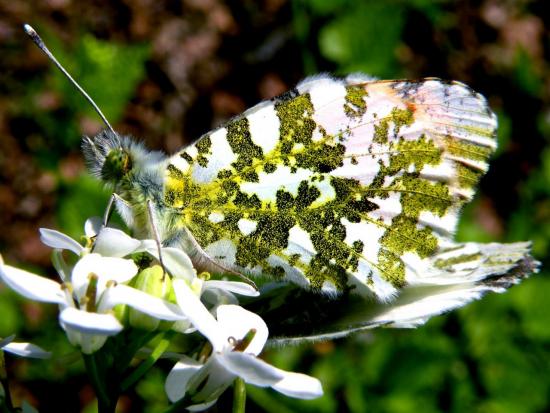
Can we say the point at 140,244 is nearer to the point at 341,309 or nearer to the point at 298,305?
the point at 298,305

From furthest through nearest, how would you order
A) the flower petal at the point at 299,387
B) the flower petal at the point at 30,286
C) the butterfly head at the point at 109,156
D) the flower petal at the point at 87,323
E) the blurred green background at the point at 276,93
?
the blurred green background at the point at 276,93 → the butterfly head at the point at 109,156 → the flower petal at the point at 299,387 → the flower petal at the point at 30,286 → the flower petal at the point at 87,323

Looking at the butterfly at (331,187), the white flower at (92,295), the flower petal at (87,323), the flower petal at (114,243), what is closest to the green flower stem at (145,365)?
the white flower at (92,295)

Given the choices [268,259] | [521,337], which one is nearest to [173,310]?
[268,259]

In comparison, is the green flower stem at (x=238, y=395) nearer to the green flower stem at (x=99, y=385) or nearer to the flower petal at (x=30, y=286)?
the green flower stem at (x=99, y=385)

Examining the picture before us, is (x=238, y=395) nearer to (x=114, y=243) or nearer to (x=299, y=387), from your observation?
(x=299, y=387)

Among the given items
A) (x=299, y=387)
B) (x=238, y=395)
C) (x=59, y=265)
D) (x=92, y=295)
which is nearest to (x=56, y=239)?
(x=59, y=265)

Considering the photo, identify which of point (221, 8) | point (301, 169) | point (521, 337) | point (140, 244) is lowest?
point (140, 244)

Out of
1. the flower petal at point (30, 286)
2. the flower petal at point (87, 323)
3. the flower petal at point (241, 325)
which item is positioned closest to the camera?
the flower petal at point (87, 323)

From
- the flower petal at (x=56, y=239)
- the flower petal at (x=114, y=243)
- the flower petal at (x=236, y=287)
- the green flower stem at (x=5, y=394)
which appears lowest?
the green flower stem at (x=5, y=394)
